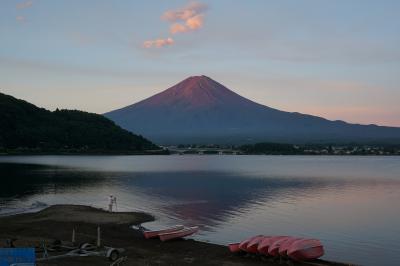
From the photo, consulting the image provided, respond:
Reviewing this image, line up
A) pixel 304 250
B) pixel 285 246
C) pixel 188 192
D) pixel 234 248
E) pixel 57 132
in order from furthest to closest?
pixel 57 132 < pixel 188 192 < pixel 234 248 < pixel 285 246 < pixel 304 250

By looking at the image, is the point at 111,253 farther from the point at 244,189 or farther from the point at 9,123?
the point at 9,123

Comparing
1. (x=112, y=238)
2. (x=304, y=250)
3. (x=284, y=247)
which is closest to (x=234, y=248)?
(x=284, y=247)

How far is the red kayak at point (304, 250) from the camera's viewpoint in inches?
652

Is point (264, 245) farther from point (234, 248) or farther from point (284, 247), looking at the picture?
point (234, 248)

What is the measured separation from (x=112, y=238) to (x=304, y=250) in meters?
7.57

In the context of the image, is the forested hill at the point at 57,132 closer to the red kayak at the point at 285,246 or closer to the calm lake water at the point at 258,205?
the calm lake water at the point at 258,205

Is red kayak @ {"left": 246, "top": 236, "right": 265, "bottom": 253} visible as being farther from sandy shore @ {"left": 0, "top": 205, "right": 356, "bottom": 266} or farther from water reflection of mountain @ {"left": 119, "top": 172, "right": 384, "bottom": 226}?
water reflection of mountain @ {"left": 119, "top": 172, "right": 384, "bottom": 226}

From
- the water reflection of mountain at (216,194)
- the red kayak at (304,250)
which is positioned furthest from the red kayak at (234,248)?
the water reflection of mountain at (216,194)

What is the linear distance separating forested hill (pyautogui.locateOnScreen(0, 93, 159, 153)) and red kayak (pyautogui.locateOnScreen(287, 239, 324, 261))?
10703cm

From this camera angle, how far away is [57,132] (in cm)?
12900

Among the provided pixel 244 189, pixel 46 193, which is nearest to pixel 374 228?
pixel 244 189

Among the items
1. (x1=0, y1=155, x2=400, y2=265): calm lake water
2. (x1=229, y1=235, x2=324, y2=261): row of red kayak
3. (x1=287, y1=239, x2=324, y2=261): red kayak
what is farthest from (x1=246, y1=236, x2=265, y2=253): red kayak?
(x1=0, y1=155, x2=400, y2=265): calm lake water

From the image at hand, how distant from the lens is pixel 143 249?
1838 cm

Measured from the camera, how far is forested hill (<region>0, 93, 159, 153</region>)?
119188 millimetres
